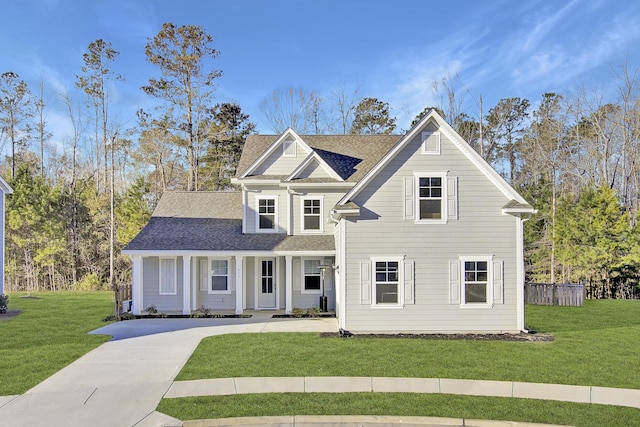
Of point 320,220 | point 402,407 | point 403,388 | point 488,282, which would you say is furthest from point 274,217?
point 402,407

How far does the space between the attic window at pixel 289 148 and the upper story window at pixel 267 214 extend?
194cm

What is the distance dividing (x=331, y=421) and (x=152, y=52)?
102 ft

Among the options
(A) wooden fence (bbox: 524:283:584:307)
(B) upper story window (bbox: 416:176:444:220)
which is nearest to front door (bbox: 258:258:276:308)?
(B) upper story window (bbox: 416:176:444:220)

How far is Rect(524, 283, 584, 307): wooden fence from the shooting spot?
20.2 m

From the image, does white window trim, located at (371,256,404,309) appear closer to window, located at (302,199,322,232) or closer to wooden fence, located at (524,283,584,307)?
window, located at (302,199,322,232)

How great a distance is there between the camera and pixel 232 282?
1834 cm

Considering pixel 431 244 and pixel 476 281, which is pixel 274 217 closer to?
pixel 431 244

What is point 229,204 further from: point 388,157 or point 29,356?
point 29,356

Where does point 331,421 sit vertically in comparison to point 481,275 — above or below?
below

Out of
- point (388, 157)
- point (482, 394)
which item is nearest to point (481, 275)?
point (388, 157)

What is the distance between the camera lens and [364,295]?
1343cm

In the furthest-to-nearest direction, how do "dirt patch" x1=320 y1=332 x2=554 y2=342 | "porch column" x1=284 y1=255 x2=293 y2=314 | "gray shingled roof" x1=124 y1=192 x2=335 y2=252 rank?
1. "gray shingled roof" x1=124 y1=192 x2=335 y2=252
2. "porch column" x1=284 y1=255 x2=293 y2=314
3. "dirt patch" x1=320 y1=332 x2=554 y2=342

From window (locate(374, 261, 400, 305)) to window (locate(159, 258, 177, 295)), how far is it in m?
8.67

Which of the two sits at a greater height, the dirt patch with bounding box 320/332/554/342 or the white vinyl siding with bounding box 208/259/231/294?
the white vinyl siding with bounding box 208/259/231/294
